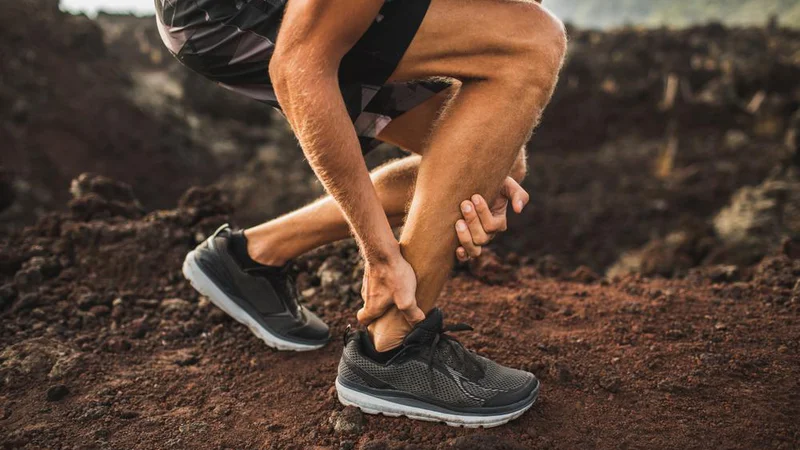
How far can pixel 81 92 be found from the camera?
28.3 feet

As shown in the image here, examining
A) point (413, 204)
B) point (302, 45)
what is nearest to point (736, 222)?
point (413, 204)

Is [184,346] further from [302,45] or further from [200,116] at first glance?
[200,116]

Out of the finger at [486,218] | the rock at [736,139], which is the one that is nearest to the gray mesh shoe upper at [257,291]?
the finger at [486,218]

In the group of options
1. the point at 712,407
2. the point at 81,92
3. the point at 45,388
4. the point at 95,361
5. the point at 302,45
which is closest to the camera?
the point at 302,45

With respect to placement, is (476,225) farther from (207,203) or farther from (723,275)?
(207,203)

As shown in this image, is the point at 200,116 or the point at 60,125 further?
the point at 200,116

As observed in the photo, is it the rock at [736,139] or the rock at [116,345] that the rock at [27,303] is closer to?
the rock at [116,345]

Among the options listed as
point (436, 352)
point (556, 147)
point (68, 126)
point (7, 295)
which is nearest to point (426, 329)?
point (436, 352)

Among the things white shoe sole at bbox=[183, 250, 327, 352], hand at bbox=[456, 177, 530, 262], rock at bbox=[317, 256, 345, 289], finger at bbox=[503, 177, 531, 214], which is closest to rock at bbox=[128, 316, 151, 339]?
white shoe sole at bbox=[183, 250, 327, 352]

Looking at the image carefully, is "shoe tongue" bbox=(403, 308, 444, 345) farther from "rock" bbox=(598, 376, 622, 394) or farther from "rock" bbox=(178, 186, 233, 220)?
"rock" bbox=(178, 186, 233, 220)

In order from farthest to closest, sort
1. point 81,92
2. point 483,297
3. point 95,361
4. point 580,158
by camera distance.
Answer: point 580,158
point 81,92
point 483,297
point 95,361

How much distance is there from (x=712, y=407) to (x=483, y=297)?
1087mm

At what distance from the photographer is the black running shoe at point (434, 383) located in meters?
1.72

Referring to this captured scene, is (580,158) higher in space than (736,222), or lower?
lower
